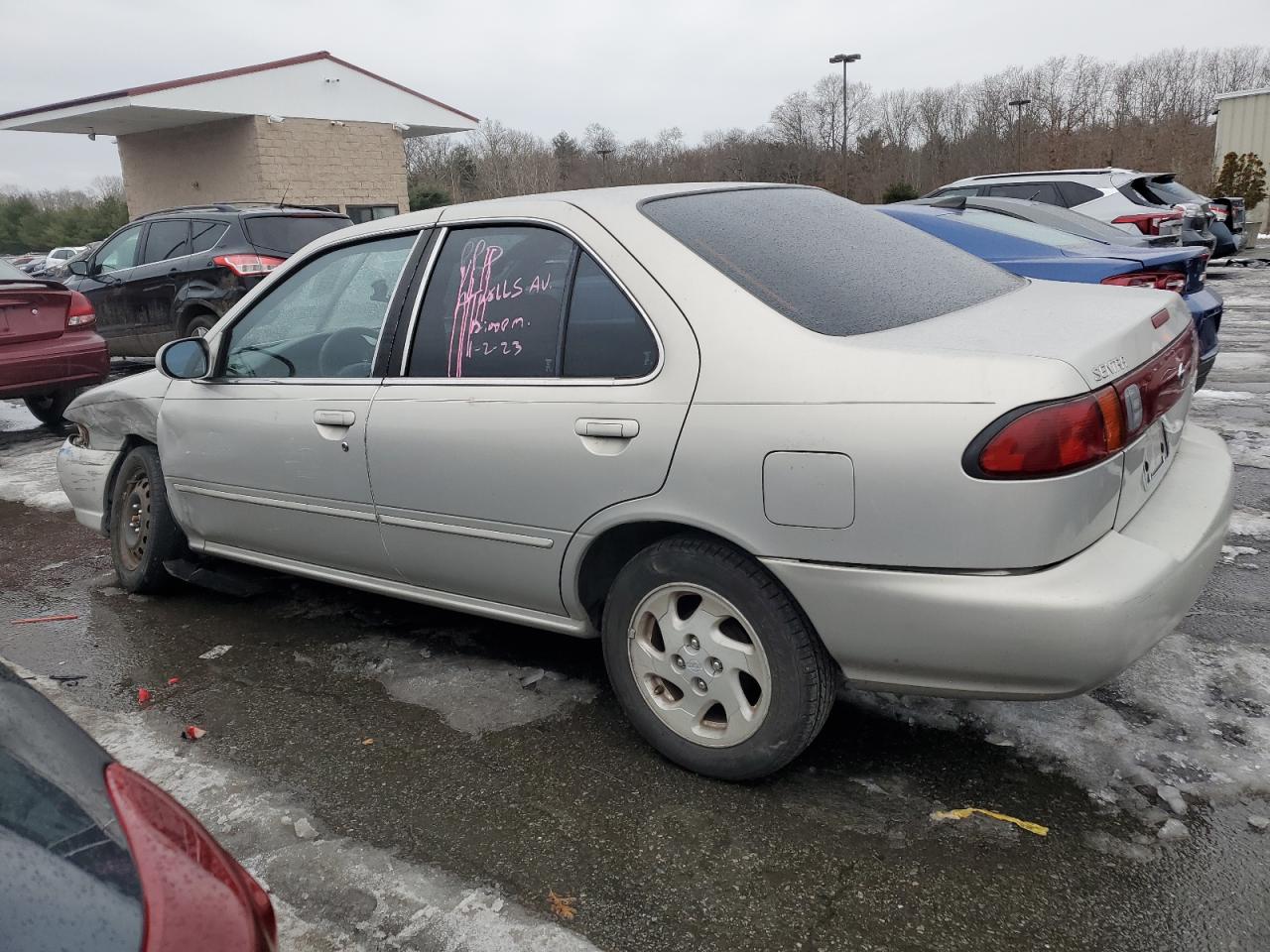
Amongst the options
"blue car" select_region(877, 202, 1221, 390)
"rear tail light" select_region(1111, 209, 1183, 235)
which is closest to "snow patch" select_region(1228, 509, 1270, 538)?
"blue car" select_region(877, 202, 1221, 390)

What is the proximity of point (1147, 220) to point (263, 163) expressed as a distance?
16.1 meters

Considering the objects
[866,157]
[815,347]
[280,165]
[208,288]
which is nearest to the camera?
[815,347]

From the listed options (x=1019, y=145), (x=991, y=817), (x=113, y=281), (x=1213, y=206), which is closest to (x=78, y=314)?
(x=113, y=281)

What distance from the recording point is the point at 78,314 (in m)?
8.39

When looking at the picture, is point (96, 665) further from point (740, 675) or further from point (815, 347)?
point (815, 347)

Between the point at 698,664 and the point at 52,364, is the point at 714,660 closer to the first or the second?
the point at 698,664

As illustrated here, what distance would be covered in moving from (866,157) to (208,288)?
3431cm

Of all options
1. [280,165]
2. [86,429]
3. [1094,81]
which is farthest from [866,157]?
[86,429]

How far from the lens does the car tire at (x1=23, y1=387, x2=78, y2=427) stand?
29.4ft

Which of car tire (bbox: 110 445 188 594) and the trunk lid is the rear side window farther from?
car tire (bbox: 110 445 188 594)

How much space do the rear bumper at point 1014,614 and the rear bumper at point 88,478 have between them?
11.8 ft

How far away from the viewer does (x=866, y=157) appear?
39469mm

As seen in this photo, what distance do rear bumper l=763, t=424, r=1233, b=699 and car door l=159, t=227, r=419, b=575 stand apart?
66.4 inches

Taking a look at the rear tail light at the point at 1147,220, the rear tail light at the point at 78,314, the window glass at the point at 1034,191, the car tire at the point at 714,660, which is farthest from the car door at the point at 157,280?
the rear tail light at the point at 1147,220
